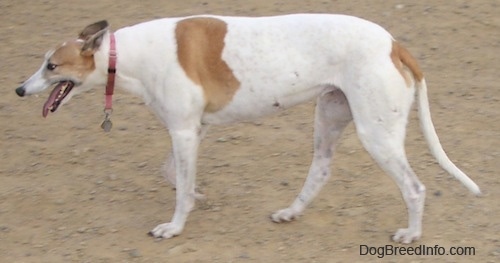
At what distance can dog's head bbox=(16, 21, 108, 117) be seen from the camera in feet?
17.4

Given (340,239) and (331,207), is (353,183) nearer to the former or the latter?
(331,207)

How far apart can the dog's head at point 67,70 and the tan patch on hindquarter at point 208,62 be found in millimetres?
462

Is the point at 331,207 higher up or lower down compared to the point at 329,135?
lower down

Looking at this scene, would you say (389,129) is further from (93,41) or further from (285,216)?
(93,41)

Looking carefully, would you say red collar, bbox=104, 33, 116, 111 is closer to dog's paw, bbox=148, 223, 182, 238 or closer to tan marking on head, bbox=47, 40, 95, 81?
tan marking on head, bbox=47, 40, 95, 81

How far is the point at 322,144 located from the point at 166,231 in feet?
3.50

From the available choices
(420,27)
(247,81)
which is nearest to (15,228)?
(247,81)

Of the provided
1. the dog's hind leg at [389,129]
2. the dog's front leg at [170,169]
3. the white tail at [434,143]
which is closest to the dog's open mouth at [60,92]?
the dog's front leg at [170,169]

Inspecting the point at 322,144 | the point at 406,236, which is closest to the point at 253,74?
the point at 322,144

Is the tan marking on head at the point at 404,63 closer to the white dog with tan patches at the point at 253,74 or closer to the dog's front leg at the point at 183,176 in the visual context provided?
→ the white dog with tan patches at the point at 253,74

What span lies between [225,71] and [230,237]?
1.00m

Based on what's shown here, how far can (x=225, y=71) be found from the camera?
17.5ft

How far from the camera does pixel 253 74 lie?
530 cm

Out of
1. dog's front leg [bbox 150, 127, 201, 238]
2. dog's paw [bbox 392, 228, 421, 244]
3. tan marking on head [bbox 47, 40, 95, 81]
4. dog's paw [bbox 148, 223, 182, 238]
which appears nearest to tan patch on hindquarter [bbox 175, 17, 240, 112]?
dog's front leg [bbox 150, 127, 201, 238]
